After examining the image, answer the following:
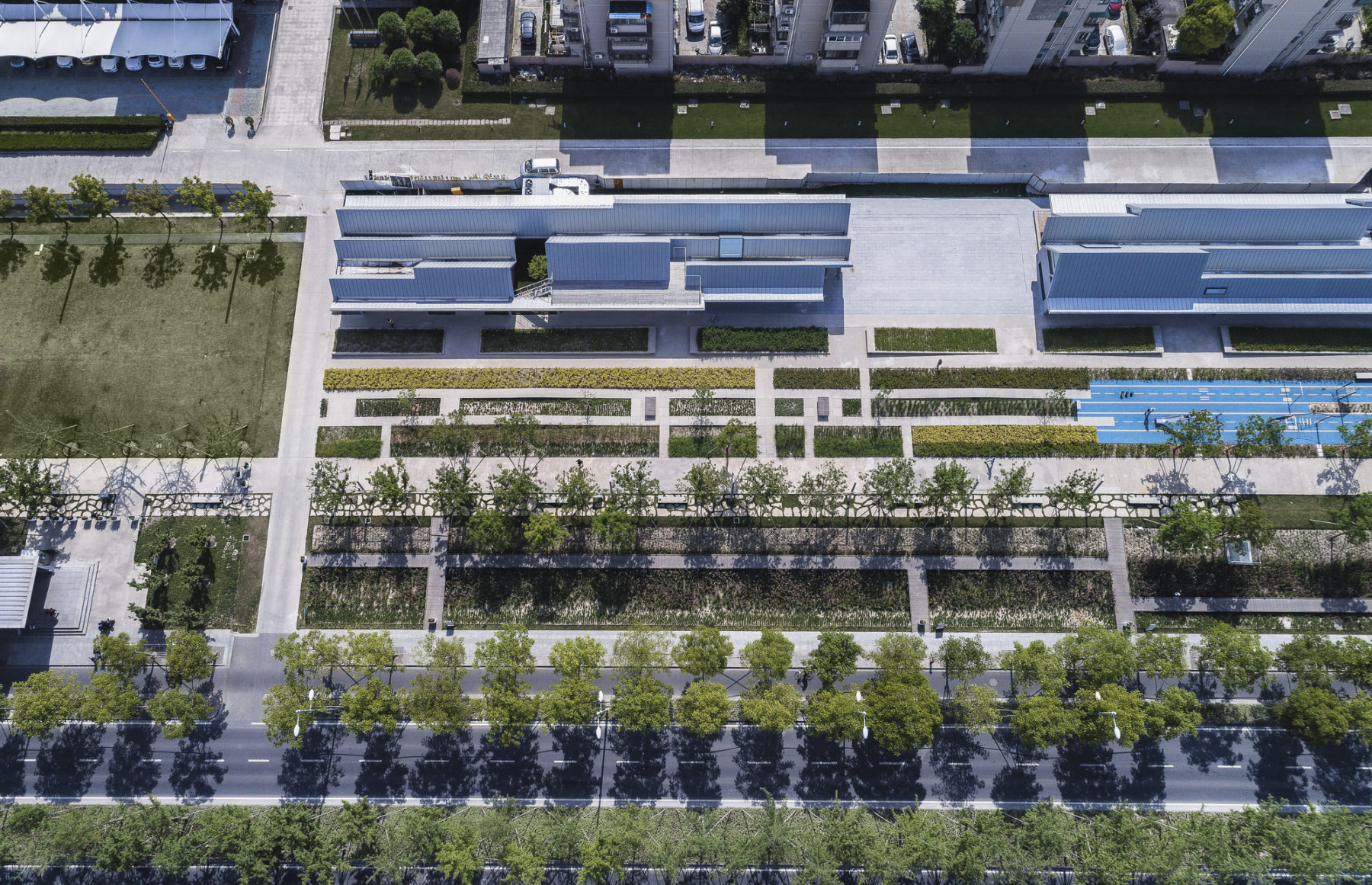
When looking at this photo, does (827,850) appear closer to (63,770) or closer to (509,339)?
(509,339)

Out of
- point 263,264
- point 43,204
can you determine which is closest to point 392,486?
point 263,264

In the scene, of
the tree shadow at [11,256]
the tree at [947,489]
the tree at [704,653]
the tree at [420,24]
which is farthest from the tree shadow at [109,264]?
the tree at [947,489]

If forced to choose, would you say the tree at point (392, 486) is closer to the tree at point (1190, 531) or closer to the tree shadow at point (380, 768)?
the tree shadow at point (380, 768)

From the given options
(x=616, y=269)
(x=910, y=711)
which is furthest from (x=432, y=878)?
(x=616, y=269)

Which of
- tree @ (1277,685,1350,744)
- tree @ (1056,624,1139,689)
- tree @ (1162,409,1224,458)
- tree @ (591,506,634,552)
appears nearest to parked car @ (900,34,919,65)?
tree @ (1162,409,1224,458)

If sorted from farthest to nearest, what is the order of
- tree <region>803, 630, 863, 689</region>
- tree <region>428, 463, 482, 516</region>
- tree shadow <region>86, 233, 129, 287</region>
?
1. tree shadow <region>86, 233, 129, 287</region>
2. tree <region>428, 463, 482, 516</region>
3. tree <region>803, 630, 863, 689</region>

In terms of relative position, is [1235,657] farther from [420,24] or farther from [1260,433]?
[420,24]

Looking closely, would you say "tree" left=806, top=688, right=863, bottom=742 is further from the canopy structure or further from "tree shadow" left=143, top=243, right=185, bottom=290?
the canopy structure
